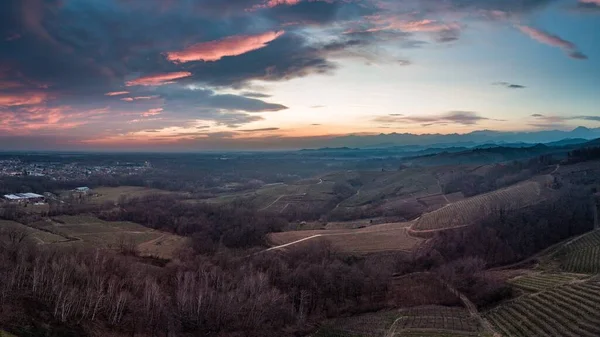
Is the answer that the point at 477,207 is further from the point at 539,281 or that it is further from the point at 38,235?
the point at 38,235

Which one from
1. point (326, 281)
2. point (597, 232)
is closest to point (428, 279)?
point (326, 281)

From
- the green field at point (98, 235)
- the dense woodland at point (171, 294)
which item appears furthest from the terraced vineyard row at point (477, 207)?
the green field at point (98, 235)

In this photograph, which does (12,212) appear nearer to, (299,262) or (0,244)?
(0,244)

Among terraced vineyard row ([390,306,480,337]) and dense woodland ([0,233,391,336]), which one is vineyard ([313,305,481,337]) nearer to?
terraced vineyard row ([390,306,480,337])

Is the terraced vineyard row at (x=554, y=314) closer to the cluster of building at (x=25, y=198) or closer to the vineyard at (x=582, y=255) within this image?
the vineyard at (x=582, y=255)

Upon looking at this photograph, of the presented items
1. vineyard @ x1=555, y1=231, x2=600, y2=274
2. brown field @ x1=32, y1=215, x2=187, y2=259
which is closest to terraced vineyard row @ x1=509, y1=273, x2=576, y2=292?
vineyard @ x1=555, y1=231, x2=600, y2=274

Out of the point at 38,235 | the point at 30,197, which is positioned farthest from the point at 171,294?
the point at 30,197
